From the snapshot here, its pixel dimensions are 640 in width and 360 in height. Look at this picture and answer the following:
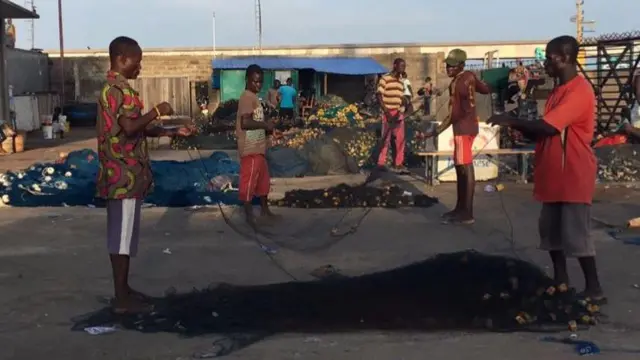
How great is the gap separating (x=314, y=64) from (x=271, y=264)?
71.8 ft

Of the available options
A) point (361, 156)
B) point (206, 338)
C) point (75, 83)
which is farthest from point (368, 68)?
point (206, 338)

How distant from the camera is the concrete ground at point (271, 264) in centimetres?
471

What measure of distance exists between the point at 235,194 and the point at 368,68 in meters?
19.2

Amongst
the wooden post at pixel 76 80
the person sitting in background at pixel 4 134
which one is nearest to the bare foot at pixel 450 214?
the person sitting in background at pixel 4 134

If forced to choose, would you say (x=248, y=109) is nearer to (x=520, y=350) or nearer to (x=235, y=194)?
(x=235, y=194)

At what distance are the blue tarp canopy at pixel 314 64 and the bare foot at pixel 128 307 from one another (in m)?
22.0

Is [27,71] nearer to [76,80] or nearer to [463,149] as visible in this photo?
[76,80]

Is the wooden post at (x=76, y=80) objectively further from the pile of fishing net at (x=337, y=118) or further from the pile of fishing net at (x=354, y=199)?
the pile of fishing net at (x=354, y=199)

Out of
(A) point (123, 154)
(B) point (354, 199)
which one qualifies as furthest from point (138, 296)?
Result: (B) point (354, 199)

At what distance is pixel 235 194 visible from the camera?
1079cm

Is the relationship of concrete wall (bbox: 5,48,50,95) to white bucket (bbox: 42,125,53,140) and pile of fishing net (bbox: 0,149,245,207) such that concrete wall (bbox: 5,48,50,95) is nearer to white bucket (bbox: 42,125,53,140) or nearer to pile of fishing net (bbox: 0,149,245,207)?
white bucket (bbox: 42,125,53,140)

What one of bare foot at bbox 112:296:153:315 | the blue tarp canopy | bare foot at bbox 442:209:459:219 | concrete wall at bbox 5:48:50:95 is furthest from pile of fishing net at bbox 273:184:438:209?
concrete wall at bbox 5:48:50:95

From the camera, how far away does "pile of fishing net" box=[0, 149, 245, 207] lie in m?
10.4

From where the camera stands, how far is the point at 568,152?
5512 mm
